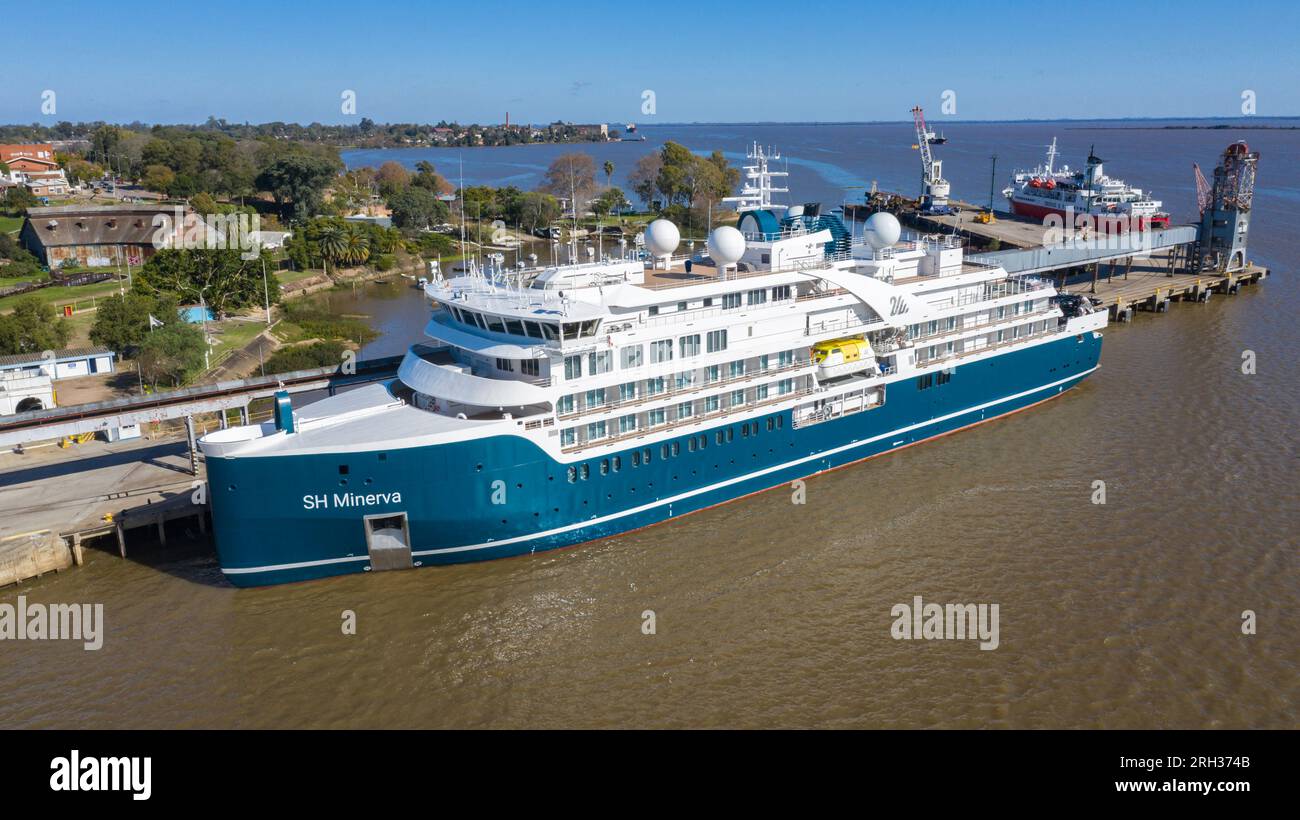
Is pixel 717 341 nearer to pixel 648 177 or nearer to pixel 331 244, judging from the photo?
pixel 331 244

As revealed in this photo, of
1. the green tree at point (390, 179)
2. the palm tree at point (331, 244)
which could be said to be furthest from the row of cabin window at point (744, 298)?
the green tree at point (390, 179)

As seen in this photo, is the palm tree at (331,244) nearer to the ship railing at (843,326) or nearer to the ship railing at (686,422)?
the ship railing at (843,326)

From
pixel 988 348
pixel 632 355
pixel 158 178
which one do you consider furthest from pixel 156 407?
pixel 158 178
